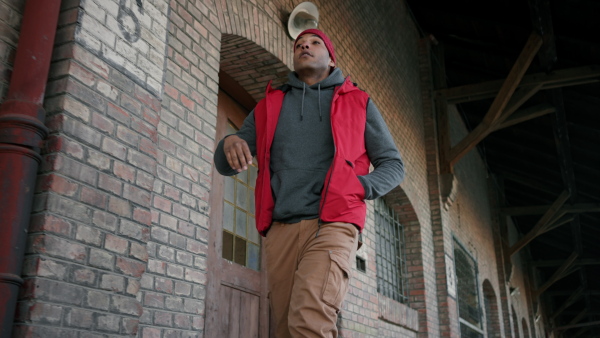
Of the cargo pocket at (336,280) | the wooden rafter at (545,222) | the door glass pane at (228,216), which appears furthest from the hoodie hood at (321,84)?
the wooden rafter at (545,222)

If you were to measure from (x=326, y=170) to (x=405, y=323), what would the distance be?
5414mm

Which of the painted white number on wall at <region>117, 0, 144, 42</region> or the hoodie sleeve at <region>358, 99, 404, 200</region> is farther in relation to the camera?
the painted white number on wall at <region>117, 0, 144, 42</region>

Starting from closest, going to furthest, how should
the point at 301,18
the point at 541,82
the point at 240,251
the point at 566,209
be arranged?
the point at 240,251 → the point at 301,18 → the point at 541,82 → the point at 566,209

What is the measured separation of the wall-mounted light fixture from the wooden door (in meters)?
0.75

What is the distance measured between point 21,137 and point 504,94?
8.12 meters

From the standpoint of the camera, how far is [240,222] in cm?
420

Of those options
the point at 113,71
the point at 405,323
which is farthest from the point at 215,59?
the point at 405,323

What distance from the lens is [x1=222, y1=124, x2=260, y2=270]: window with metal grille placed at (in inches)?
158

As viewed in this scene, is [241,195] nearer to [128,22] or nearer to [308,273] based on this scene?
[128,22]

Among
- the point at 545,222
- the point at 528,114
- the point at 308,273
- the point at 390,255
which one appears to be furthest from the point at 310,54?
the point at 545,222

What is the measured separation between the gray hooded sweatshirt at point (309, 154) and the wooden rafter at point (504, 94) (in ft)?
23.9

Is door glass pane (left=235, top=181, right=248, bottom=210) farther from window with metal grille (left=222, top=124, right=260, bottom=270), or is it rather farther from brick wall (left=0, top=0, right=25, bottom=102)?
brick wall (left=0, top=0, right=25, bottom=102)

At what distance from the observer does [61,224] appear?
78.5 inches

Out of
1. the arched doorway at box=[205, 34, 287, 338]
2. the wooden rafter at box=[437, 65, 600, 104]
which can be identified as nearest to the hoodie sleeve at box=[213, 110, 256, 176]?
the arched doorway at box=[205, 34, 287, 338]
